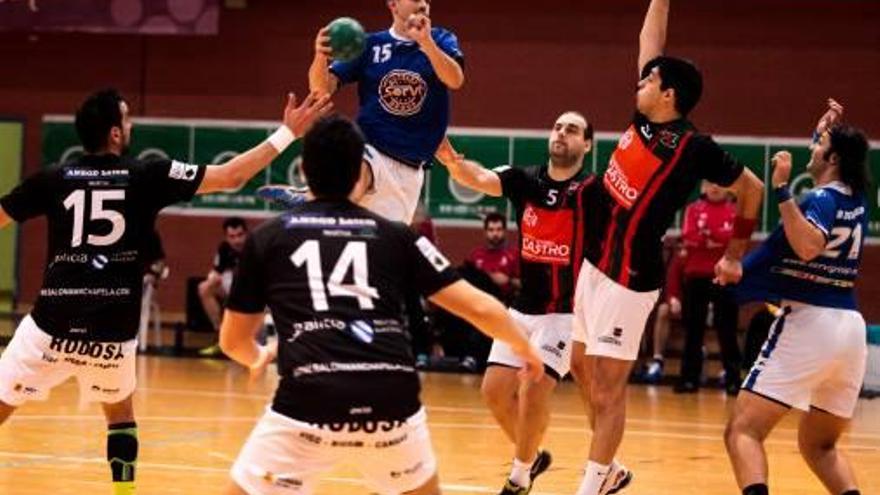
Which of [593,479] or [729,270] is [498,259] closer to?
[593,479]

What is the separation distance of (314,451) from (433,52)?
3308 mm

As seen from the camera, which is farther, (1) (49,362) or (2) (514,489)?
(2) (514,489)

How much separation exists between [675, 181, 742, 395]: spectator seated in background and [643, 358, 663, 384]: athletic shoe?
60cm

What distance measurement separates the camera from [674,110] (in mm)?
9414

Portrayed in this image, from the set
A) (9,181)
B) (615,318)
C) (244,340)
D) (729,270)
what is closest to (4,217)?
(244,340)

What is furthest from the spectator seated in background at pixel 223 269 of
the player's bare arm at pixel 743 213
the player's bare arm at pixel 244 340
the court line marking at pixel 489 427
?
A: the player's bare arm at pixel 244 340

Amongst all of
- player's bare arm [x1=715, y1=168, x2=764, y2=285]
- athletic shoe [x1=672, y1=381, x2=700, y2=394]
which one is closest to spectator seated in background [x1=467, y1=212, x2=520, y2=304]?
athletic shoe [x1=672, y1=381, x2=700, y2=394]

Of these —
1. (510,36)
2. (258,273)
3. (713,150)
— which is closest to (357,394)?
Answer: (258,273)

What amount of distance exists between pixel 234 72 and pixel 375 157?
14.5 metres

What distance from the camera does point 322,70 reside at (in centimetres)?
942

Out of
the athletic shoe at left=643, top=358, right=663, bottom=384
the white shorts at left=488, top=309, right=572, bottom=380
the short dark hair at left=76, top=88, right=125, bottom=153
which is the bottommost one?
the athletic shoe at left=643, top=358, right=663, bottom=384

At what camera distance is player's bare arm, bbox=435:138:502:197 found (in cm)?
1041

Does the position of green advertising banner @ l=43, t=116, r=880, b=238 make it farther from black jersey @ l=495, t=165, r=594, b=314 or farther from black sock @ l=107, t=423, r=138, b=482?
black sock @ l=107, t=423, r=138, b=482

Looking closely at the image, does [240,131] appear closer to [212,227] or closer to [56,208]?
[212,227]
